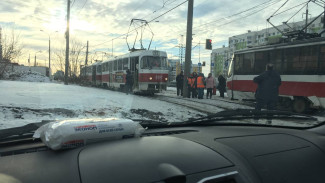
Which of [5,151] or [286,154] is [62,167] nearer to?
A: [5,151]

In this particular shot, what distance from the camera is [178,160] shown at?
152 cm

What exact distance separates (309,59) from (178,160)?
10700 mm

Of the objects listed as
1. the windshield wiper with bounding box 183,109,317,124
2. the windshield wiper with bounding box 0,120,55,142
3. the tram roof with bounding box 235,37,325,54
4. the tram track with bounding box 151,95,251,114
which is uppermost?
the tram roof with bounding box 235,37,325,54

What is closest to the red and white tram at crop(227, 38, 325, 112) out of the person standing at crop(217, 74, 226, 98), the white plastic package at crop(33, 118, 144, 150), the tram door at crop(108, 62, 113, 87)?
the person standing at crop(217, 74, 226, 98)

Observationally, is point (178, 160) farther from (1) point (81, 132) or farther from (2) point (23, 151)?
(2) point (23, 151)

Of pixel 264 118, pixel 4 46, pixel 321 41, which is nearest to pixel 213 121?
pixel 264 118

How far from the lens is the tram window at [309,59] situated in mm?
10188

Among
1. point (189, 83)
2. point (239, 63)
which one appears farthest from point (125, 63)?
point (239, 63)

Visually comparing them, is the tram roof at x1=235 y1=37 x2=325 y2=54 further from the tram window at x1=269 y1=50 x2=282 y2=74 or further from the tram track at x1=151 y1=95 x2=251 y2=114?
the tram track at x1=151 y1=95 x2=251 y2=114

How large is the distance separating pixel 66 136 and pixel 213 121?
5.06 ft

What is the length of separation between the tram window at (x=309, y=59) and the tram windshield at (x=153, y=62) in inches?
357

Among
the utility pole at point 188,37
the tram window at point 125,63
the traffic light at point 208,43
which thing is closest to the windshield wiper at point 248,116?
the utility pole at point 188,37

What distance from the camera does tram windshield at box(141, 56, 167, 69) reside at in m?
17.5

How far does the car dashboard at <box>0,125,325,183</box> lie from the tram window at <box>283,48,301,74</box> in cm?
977
